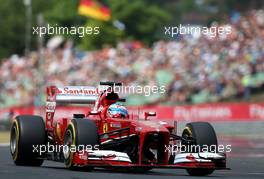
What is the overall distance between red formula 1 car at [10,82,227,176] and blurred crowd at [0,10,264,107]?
19.4 meters

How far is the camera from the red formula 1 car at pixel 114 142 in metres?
13.9

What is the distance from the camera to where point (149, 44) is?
6406 cm

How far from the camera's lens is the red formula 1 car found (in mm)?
13938

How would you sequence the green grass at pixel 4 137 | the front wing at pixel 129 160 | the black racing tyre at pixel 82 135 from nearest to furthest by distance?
1. the front wing at pixel 129 160
2. the black racing tyre at pixel 82 135
3. the green grass at pixel 4 137

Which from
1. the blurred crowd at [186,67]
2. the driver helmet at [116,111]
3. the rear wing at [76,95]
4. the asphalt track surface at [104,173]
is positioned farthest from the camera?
the blurred crowd at [186,67]

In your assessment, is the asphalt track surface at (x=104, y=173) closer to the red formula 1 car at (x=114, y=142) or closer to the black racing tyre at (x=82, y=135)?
the red formula 1 car at (x=114, y=142)

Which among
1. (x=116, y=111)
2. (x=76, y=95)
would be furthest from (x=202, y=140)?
(x=76, y=95)

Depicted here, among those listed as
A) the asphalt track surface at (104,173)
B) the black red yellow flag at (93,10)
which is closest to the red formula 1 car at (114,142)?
the asphalt track surface at (104,173)

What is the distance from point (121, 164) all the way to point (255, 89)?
74.7 ft

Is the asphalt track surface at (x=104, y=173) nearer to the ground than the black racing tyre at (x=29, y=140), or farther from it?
nearer to the ground

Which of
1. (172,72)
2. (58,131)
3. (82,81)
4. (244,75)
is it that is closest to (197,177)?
(58,131)

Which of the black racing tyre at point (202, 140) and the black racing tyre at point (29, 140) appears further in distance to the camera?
the black racing tyre at point (29, 140)

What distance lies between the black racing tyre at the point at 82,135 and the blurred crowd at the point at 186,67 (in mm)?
20619

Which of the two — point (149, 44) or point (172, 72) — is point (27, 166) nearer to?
point (172, 72)
